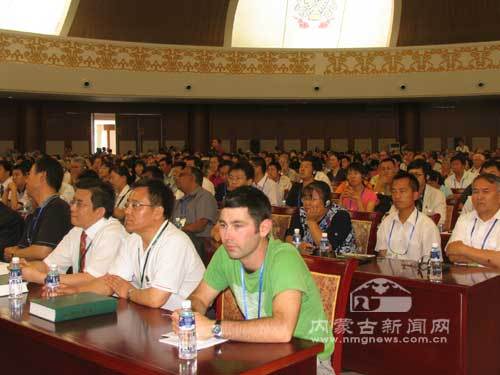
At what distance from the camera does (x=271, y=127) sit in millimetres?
19391

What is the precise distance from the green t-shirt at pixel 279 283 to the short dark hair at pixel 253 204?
0.12 metres

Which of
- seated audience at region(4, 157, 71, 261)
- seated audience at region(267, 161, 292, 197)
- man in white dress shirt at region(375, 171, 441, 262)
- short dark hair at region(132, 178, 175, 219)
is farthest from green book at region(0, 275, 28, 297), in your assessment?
seated audience at region(267, 161, 292, 197)

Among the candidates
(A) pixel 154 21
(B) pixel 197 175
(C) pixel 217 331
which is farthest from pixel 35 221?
(A) pixel 154 21

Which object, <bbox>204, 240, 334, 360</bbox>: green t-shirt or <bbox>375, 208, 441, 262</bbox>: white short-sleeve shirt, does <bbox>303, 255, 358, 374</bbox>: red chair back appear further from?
<bbox>375, 208, 441, 262</bbox>: white short-sleeve shirt

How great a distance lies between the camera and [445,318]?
3.21 meters

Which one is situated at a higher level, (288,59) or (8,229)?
(288,59)

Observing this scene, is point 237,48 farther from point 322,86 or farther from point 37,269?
point 37,269

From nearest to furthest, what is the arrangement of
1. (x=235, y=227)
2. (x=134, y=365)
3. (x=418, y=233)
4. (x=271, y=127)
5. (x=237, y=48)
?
(x=134, y=365), (x=235, y=227), (x=418, y=233), (x=237, y=48), (x=271, y=127)

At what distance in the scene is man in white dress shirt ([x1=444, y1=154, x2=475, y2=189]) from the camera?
8680mm

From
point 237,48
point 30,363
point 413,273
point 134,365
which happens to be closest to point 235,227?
point 134,365

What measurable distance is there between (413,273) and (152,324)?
1739 millimetres

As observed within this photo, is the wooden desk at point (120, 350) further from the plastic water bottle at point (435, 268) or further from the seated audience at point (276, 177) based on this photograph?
the seated audience at point (276, 177)

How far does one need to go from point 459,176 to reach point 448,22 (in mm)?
9535

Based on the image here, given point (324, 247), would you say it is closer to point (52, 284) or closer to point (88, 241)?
point (88, 241)
